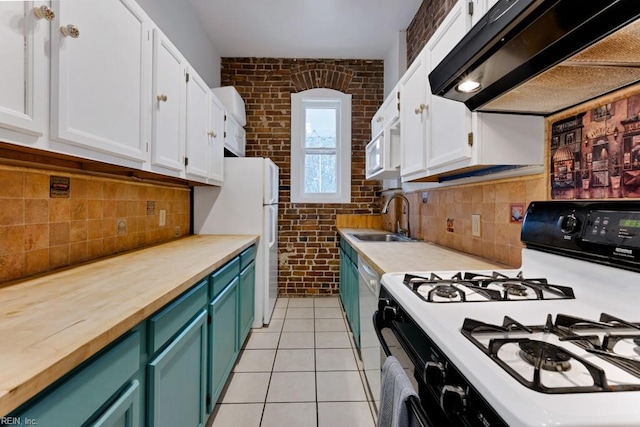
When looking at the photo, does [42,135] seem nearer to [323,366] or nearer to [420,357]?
[420,357]

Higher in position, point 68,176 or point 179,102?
point 179,102

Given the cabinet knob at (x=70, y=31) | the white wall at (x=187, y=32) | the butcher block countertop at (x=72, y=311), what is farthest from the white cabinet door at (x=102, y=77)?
the white wall at (x=187, y=32)

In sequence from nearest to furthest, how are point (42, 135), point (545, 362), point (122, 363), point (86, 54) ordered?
point (545, 362)
point (122, 363)
point (42, 135)
point (86, 54)

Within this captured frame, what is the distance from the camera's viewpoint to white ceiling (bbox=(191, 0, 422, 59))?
113 inches

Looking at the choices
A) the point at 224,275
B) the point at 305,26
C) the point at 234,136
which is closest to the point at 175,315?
the point at 224,275

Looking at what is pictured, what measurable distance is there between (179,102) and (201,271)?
1.10 metres

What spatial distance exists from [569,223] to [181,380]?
57.3 inches

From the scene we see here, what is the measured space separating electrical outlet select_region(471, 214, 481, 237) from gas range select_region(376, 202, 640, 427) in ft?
1.75

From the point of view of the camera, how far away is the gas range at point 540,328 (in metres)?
0.46

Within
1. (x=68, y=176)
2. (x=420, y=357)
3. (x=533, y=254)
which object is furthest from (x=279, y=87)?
(x=420, y=357)

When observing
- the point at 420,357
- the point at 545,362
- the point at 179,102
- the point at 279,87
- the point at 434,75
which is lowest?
the point at 420,357

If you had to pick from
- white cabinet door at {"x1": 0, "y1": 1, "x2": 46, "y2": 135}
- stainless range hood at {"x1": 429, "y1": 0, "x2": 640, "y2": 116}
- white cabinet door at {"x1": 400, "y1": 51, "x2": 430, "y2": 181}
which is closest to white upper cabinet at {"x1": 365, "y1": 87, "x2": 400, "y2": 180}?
white cabinet door at {"x1": 400, "y1": 51, "x2": 430, "y2": 181}

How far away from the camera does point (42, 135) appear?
929 mm

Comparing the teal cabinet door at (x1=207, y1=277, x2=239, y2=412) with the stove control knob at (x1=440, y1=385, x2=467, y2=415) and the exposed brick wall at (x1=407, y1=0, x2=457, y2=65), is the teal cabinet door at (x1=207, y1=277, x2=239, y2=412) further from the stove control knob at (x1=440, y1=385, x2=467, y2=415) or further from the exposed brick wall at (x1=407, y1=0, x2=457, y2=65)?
the exposed brick wall at (x1=407, y1=0, x2=457, y2=65)
